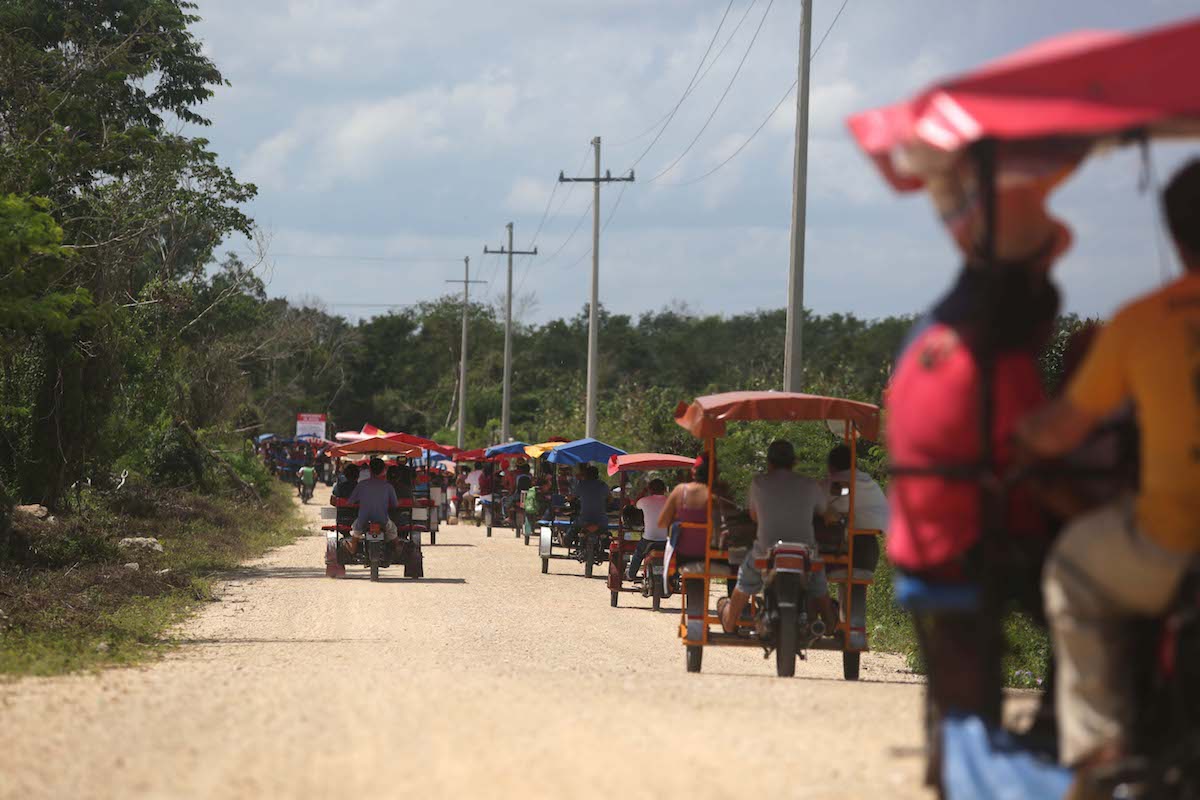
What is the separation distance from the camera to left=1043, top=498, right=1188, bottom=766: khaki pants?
15.7 feet

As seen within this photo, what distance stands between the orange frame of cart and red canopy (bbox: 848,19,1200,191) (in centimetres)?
870

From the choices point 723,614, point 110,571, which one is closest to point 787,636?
point 723,614

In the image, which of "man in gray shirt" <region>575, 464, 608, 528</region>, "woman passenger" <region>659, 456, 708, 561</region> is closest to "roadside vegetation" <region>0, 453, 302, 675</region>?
"woman passenger" <region>659, 456, 708, 561</region>

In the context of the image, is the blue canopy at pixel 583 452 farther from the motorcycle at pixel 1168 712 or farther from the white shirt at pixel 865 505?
the motorcycle at pixel 1168 712

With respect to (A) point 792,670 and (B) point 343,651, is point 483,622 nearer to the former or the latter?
(B) point 343,651

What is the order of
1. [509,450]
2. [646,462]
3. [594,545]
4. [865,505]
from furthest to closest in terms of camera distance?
[509,450] < [594,545] < [646,462] < [865,505]

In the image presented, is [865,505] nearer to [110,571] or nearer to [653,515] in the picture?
[653,515]

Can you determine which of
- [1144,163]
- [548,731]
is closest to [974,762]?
[1144,163]

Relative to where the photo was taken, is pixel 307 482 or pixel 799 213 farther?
pixel 307 482

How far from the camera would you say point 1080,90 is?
→ 481 centimetres

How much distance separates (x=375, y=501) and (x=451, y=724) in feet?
55.7

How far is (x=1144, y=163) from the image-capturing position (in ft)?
16.9

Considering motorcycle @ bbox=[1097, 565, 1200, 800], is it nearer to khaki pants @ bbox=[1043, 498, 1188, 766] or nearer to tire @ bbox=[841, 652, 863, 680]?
khaki pants @ bbox=[1043, 498, 1188, 766]

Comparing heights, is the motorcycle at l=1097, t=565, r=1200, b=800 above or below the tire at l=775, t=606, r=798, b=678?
above
